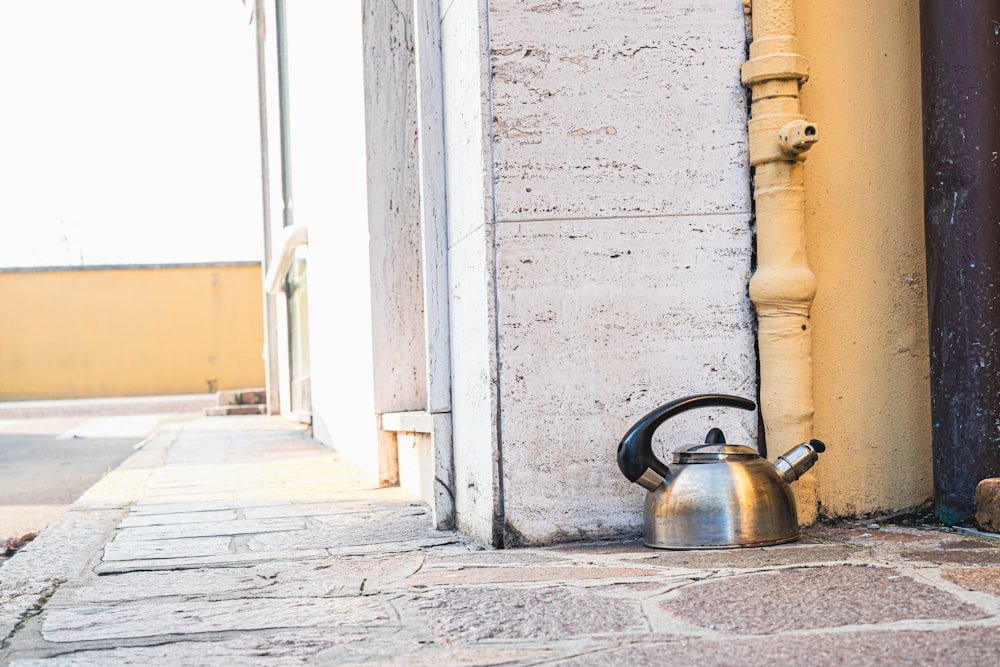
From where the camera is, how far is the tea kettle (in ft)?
8.00

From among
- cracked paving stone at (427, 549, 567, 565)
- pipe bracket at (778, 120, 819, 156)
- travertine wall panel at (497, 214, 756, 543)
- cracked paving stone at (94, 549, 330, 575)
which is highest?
pipe bracket at (778, 120, 819, 156)

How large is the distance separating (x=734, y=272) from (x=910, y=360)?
→ 0.59 metres

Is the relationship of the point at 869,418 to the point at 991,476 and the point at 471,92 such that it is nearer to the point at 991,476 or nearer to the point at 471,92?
the point at 991,476

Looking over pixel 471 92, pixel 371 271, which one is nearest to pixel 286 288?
pixel 371 271

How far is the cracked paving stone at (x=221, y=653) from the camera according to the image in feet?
5.65

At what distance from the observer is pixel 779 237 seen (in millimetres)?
2652

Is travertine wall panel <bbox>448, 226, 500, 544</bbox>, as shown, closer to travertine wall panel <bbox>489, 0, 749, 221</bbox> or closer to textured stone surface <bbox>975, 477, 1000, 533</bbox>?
travertine wall panel <bbox>489, 0, 749, 221</bbox>

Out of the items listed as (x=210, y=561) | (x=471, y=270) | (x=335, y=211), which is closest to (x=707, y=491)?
(x=471, y=270)

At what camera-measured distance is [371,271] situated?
455 centimetres

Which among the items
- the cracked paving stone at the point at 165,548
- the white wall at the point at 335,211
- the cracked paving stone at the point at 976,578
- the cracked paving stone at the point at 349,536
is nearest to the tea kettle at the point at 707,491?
the cracked paving stone at the point at 976,578

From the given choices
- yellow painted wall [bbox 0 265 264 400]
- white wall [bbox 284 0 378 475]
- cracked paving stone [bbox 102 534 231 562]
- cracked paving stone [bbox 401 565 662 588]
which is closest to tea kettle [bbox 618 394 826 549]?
cracked paving stone [bbox 401 565 662 588]

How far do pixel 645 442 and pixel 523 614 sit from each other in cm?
69

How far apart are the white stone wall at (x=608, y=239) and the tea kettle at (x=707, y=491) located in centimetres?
16

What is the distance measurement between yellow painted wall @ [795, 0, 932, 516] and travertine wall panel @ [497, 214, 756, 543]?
27 centimetres
